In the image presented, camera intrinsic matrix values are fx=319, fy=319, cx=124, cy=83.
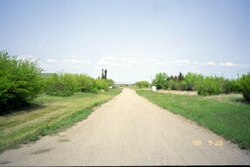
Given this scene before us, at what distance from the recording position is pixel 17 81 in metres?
25.2

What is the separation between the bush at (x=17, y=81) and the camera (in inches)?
886

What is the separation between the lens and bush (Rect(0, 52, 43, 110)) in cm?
2250


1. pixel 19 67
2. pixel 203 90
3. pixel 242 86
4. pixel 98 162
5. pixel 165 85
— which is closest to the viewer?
pixel 98 162

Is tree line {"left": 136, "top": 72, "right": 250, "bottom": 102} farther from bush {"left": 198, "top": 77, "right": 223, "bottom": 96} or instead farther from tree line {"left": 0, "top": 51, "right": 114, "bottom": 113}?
tree line {"left": 0, "top": 51, "right": 114, "bottom": 113}

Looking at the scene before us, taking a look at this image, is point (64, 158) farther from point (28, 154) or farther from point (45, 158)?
point (28, 154)

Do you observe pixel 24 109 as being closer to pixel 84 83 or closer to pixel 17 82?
pixel 17 82

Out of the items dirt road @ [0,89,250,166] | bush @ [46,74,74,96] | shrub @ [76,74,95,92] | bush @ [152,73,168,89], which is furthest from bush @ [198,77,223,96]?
bush @ [152,73,168,89]

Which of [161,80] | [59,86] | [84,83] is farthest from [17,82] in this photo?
[161,80]

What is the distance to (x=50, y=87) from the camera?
5019 centimetres

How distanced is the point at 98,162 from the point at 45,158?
1.68m

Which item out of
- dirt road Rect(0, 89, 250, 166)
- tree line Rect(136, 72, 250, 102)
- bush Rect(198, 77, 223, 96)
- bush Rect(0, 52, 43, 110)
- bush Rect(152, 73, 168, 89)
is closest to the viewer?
dirt road Rect(0, 89, 250, 166)

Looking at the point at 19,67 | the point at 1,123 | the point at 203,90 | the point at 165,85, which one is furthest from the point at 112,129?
the point at 165,85

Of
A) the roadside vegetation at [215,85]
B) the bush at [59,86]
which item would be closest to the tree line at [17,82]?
the bush at [59,86]

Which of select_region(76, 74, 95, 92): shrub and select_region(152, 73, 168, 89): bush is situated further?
select_region(152, 73, 168, 89): bush
